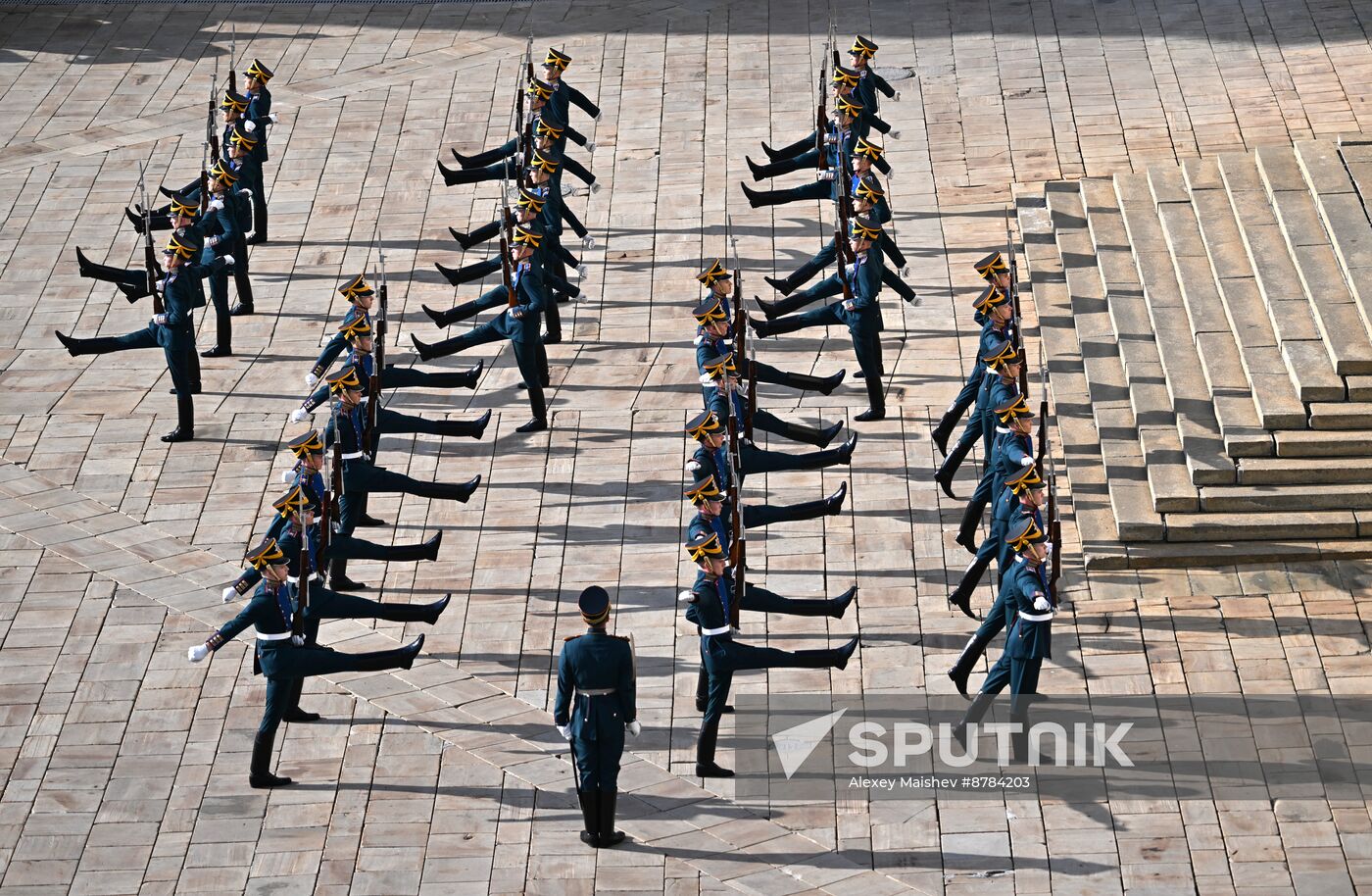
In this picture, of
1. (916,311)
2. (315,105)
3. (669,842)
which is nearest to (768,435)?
(916,311)

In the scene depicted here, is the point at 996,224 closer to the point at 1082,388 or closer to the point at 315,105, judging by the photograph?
the point at 1082,388

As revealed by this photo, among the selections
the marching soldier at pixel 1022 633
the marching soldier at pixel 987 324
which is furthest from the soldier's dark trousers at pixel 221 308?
the marching soldier at pixel 1022 633

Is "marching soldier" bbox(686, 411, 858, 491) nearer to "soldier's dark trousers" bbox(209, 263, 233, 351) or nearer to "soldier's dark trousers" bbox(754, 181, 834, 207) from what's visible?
"soldier's dark trousers" bbox(754, 181, 834, 207)

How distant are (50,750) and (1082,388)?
861 centimetres

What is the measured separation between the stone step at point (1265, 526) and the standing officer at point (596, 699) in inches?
192

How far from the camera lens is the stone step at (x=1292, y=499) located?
15.3 metres

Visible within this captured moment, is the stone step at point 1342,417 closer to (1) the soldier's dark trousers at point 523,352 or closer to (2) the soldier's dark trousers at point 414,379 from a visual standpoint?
(1) the soldier's dark trousers at point 523,352

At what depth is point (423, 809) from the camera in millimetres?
13062

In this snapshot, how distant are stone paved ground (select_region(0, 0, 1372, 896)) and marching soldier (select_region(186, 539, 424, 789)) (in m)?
0.59

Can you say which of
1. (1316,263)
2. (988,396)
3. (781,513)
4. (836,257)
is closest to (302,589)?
(781,513)

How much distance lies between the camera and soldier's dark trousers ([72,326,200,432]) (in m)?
17.0

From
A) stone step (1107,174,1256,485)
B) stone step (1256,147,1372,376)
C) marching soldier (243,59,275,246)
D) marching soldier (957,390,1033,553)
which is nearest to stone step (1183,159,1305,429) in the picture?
stone step (1107,174,1256,485)

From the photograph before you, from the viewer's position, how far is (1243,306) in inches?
674

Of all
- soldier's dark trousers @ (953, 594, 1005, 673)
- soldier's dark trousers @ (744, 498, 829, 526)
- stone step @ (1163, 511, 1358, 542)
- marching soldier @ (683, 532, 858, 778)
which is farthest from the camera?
stone step @ (1163, 511, 1358, 542)
